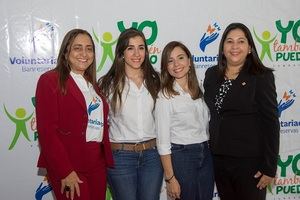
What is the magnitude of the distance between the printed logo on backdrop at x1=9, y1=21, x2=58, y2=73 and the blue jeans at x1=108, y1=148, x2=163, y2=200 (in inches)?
41.7

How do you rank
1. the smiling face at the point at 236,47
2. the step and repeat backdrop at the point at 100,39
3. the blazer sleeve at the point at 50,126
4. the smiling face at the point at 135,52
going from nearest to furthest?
1. the blazer sleeve at the point at 50,126
2. the smiling face at the point at 236,47
3. the smiling face at the point at 135,52
4. the step and repeat backdrop at the point at 100,39

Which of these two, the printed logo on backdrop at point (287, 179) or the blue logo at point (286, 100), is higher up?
the blue logo at point (286, 100)

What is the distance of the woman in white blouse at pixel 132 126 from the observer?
1.97 m

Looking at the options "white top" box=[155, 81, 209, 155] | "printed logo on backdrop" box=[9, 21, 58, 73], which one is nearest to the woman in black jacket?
"white top" box=[155, 81, 209, 155]

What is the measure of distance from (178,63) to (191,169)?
0.67 metres

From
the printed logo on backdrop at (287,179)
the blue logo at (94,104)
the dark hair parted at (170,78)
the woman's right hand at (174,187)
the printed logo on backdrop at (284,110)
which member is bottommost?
the printed logo on backdrop at (287,179)

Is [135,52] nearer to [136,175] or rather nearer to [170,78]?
[170,78]

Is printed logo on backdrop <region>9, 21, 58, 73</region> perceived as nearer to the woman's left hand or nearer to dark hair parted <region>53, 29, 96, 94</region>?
dark hair parted <region>53, 29, 96, 94</region>

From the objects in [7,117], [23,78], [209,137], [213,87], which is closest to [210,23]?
[213,87]

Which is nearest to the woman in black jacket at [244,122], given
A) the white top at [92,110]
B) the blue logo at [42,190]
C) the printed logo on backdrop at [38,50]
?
the white top at [92,110]

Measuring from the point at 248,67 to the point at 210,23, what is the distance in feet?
3.01

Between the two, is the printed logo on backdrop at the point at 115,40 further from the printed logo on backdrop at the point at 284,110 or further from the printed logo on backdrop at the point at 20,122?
the printed logo on backdrop at the point at 284,110

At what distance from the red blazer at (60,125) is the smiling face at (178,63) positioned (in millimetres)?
609

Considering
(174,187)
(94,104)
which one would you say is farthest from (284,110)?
(94,104)
